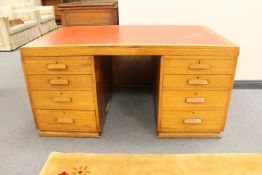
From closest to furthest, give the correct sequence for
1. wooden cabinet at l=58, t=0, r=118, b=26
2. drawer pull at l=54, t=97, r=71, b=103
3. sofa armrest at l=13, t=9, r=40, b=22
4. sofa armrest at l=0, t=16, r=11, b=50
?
drawer pull at l=54, t=97, r=71, b=103, wooden cabinet at l=58, t=0, r=118, b=26, sofa armrest at l=0, t=16, r=11, b=50, sofa armrest at l=13, t=9, r=40, b=22

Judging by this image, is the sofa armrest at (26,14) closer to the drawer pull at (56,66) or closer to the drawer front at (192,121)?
the drawer pull at (56,66)

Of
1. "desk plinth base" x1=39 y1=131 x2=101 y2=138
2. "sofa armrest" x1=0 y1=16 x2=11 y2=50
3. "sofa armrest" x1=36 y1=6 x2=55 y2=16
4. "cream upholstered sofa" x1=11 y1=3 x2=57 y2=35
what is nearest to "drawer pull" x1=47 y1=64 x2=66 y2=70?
"desk plinth base" x1=39 y1=131 x2=101 y2=138

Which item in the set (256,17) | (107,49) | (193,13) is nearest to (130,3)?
(193,13)

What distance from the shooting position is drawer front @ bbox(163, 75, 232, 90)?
1.33 metres

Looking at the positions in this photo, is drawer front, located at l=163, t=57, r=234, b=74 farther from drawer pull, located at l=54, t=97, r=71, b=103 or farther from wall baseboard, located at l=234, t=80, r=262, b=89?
wall baseboard, located at l=234, t=80, r=262, b=89

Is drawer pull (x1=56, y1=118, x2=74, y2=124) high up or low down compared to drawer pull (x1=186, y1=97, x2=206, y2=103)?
down

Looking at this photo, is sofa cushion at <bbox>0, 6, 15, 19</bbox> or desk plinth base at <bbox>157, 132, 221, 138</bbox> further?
sofa cushion at <bbox>0, 6, 15, 19</bbox>

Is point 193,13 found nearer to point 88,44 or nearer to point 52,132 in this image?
point 88,44

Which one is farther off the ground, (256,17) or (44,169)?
(256,17)

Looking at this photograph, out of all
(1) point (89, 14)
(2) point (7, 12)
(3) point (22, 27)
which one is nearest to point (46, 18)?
(2) point (7, 12)

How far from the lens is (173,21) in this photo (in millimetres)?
1966

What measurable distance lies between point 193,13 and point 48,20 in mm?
4174

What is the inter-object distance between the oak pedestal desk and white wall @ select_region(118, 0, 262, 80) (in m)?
0.46

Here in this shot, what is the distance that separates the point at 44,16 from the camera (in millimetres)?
5074
